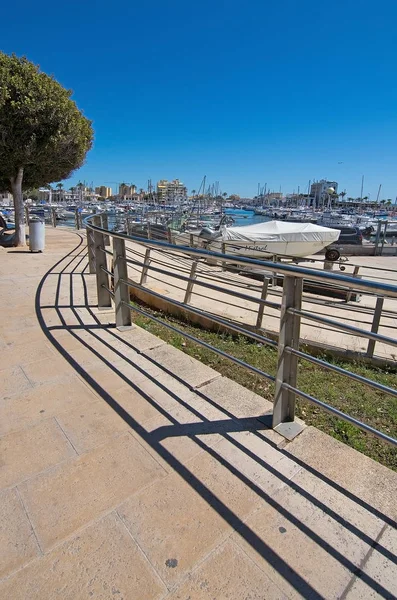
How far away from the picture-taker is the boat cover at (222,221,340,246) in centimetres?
1475

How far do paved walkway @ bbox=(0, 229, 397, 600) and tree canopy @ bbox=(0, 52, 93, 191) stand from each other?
24.9 ft

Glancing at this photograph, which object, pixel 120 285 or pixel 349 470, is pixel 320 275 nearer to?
pixel 349 470

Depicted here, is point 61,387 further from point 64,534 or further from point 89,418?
point 64,534

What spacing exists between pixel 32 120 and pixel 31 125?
0.41 feet

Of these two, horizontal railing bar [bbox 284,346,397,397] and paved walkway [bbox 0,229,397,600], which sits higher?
horizontal railing bar [bbox 284,346,397,397]

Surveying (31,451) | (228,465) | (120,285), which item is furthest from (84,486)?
(120,285)

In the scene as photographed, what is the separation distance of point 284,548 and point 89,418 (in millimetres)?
1393

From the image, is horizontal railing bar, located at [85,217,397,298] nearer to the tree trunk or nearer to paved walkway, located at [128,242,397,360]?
paved walkway, located at [128,242,397,360]

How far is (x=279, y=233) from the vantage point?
51.2 ft

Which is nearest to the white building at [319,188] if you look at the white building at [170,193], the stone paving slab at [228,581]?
the white building at [170,193]

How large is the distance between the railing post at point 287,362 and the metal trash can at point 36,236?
834 cm

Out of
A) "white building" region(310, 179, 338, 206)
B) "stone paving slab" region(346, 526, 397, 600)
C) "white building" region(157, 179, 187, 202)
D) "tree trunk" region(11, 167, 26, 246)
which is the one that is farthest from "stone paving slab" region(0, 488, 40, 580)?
"white building" region(310, 179, 338, 206)

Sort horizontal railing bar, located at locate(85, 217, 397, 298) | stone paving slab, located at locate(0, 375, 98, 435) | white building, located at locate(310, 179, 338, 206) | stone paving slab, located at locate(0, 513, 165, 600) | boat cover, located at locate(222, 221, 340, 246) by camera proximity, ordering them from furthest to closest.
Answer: white building, located at locate(310, 179, 338, 206)
boat cover, located at locate(222, 221, 340, 246)
stone paving slab, located at locate(0, 375, 98, 435)
horizontal railing bar, located at locate(85, 217, 397, 298)
stone paving slab, located at locate(0, 513, 165, 600)

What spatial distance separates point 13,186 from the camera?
954 cm
